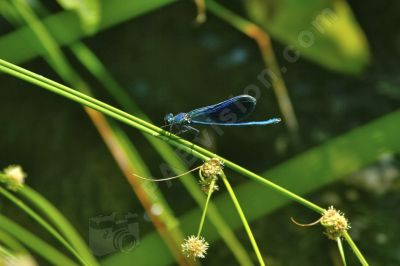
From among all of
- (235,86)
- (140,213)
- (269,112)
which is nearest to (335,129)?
(269,112)

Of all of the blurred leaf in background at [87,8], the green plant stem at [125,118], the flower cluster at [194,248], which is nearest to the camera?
the green plant stem at [125,118]

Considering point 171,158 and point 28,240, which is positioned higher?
point 171,158

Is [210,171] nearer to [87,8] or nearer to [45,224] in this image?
[45,224]

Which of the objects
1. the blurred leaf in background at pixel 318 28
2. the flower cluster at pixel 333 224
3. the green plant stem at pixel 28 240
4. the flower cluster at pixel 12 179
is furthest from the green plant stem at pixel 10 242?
the blurred leaf in background at pixel 318 28

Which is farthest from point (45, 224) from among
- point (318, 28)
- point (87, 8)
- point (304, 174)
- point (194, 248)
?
point (318, 28)

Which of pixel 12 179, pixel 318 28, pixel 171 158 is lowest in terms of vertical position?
pixel 12 179

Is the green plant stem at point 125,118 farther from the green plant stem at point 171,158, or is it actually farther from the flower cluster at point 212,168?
the green plant stem at point 171,158

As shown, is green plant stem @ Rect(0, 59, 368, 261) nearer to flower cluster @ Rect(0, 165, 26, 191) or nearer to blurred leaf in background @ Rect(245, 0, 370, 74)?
flower cluster @ Rect(0, 165, 26, 191)

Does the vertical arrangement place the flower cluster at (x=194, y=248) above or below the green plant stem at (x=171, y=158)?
below

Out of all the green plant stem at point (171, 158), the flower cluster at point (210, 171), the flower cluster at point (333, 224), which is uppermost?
the green plant stem at point (171, 158)

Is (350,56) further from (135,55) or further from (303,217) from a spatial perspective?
(135,55)

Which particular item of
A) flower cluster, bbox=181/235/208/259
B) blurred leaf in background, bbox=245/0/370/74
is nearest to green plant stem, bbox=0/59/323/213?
flower cluster, bbox=181/235/208/259
